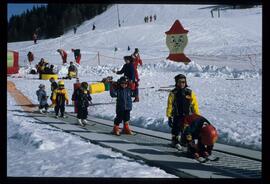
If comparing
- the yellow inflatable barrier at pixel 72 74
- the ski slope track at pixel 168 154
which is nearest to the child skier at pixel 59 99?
the ski slope track at pixel 168 154

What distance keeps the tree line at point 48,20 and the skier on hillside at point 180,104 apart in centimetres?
225

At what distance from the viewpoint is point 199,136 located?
6281mm

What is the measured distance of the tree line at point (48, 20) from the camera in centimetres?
776

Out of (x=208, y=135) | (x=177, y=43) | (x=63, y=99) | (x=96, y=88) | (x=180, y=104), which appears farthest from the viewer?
(x=96, y=88)

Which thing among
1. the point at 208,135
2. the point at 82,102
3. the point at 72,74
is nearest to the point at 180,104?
the point at 208,135

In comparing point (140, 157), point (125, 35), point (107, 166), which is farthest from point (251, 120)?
point (125, 35)

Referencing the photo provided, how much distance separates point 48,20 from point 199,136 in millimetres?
4878

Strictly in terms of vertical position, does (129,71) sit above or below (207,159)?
above

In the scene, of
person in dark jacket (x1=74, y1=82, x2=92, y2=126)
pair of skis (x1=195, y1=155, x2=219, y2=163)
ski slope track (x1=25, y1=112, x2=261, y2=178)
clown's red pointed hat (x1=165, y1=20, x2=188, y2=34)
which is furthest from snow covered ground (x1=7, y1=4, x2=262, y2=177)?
clown's red pointed hat (x1=165, y1=20, x2=188, y2=34)

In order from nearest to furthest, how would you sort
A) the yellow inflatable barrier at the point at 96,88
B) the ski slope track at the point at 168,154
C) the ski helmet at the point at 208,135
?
1. the ski slope track at the point at 168,154
2. the ski helmet at the point at 208,135
3. the yellow inflatable barrier at the point at 96,88

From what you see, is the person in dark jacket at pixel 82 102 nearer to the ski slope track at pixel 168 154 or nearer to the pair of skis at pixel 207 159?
the ski slope track at pixel 168 154

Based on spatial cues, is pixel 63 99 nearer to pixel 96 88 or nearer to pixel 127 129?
pixel 127 129

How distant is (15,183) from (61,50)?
17.3m

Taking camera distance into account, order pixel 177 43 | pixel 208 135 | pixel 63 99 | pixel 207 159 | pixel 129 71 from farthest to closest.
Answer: pixel 129 71 → pixel 63 99 → pixel 177 43 → pixel 207 159 → pixel 208 135
